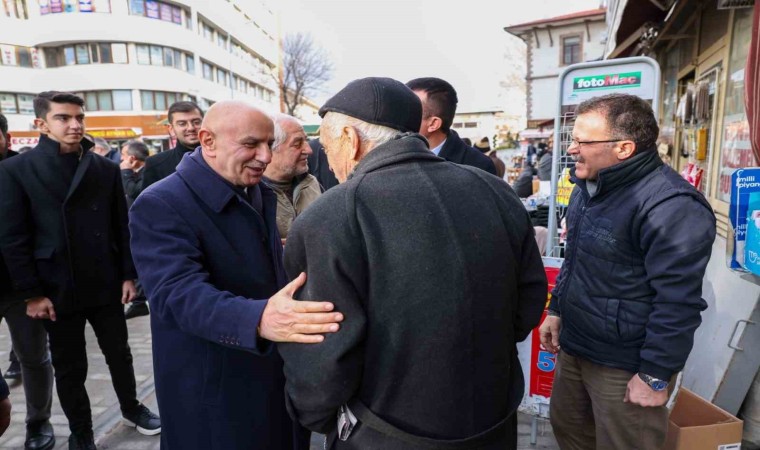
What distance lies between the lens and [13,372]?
403 centimetres

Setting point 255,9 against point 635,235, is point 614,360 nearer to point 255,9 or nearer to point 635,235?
point 635,235

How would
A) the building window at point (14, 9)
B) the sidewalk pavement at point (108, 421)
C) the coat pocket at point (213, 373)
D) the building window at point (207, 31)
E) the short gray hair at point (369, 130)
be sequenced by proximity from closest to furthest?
1. the short gray hair at point (369, 130)
2. the coat pocket at point (213, 373)
3. the sidewalk pavement at point (108, 421)
4. the building window at point (14, 9)
5. the building window at point (207, 31)

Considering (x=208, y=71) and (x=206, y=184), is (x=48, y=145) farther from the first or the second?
(x=208, y=71)

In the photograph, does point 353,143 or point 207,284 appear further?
point 207,284

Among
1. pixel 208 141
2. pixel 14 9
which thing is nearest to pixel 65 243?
pixel 208 141

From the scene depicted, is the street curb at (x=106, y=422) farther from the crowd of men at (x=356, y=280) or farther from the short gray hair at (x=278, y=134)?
the short gray hair at (x=278, y=134)

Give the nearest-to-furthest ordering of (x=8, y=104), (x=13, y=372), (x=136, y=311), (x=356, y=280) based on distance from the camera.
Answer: (x=356, y=280) → (x=13, y=372) → (x=136, y=311) → (x=8, y=104)

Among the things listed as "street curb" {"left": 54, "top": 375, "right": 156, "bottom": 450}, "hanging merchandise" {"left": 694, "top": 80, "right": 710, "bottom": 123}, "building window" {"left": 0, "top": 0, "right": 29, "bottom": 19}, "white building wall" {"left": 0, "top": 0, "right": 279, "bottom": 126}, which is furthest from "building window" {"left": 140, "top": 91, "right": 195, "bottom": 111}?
"hanging merchandise" {"left": 694, "top": 80, "right": 710, "bottom": 123}

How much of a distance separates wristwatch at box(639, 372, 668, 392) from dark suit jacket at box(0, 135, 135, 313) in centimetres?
304

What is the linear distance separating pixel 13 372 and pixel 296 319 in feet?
13.8

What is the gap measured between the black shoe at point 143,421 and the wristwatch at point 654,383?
9.94 ft

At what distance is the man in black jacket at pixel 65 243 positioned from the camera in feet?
9.00

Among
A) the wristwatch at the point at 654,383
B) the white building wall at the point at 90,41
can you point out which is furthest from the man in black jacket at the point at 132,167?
the white building wall at the point at 90,41

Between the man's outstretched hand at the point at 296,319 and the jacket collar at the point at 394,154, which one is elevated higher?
the jacket collar at the point at 394,154
